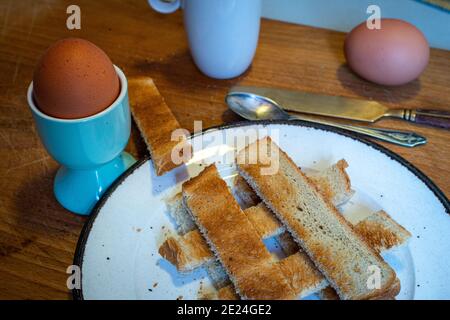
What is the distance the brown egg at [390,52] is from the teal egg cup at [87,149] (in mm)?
639

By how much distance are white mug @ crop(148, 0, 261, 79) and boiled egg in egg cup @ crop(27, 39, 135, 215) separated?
1.07ft

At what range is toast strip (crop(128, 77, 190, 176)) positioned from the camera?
918 millimetres

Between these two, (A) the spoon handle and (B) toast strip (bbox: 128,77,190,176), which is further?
(A) the spoon handle

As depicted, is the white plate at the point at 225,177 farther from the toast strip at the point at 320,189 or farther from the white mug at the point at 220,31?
the white mug at the point at 220,31

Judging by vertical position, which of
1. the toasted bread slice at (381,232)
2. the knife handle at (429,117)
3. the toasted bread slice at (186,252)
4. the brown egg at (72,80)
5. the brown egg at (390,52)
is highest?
the brown egg at (72,80)

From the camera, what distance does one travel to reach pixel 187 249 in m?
0.78

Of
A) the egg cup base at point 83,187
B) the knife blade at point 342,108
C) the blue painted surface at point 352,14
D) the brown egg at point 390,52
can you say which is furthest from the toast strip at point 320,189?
the blue painted surface at point 352,14

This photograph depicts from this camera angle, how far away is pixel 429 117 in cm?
111

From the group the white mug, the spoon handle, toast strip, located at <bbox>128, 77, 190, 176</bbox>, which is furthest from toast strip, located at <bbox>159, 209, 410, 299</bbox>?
the white mug

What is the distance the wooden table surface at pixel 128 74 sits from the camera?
0.87 m

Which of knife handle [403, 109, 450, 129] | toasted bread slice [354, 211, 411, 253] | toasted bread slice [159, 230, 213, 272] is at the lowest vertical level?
toasted bread slice [159, 230, 213, 272]

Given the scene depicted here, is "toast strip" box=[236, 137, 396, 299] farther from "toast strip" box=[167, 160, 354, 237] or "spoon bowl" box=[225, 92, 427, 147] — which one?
"spoon bowl" box=[225, 92, 427, 147]

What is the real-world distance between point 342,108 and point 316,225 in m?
0.42
